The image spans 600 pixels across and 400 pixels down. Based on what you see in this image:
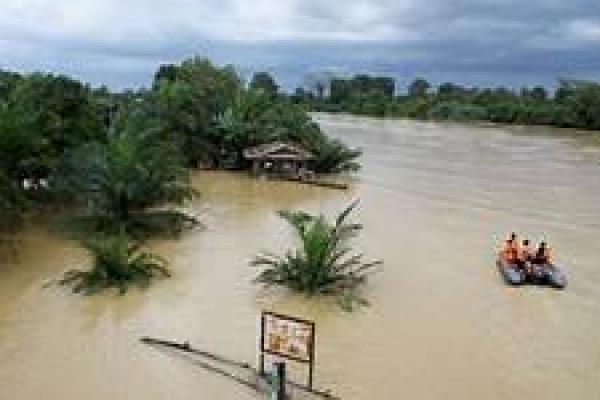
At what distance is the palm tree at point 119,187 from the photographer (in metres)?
19.2

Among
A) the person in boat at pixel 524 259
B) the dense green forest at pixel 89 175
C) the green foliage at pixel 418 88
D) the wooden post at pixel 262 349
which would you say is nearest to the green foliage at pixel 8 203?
the dense green forest at pixel 89 175

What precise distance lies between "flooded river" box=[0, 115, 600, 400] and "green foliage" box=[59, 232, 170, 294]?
31cm

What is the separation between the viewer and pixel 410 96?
95500mm

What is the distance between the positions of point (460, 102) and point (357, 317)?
227 feet

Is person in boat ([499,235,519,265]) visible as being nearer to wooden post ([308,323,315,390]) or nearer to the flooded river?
the flooded river

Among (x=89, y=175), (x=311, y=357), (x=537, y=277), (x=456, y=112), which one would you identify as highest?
(x=89, y=175)

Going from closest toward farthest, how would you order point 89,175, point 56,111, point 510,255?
point 510,255 → point 89,175 → point 56,111

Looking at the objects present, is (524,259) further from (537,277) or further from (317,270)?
(317,270)

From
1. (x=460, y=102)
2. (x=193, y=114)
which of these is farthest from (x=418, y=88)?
(x=193, y=114)

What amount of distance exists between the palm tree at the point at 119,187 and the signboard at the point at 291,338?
869 cm

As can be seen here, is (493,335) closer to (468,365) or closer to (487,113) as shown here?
(468,365)

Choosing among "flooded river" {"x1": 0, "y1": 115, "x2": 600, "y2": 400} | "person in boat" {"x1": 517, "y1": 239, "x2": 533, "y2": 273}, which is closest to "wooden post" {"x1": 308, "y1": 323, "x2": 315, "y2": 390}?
"flooded river" {"x1": 0, "y1": 115, "x2": 600, "y2": 400}

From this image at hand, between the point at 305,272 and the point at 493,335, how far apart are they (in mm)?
3406

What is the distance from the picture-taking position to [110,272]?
51.5ft
